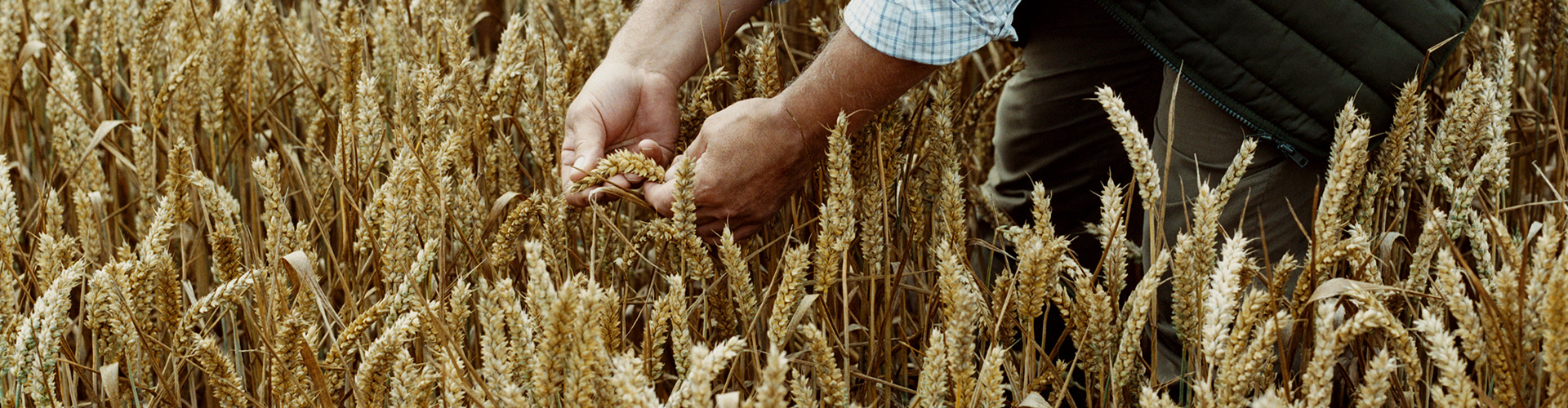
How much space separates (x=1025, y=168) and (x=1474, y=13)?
0.66 metres

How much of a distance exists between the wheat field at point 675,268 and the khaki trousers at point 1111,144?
0.06 m

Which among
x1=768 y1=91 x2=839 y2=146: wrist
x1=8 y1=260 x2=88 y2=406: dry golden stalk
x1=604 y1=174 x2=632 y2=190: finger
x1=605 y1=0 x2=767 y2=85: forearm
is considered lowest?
x1=8 y1=260 x2=88 y2=406: dry golden stalk

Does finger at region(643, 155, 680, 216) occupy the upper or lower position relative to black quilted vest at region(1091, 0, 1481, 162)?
lower

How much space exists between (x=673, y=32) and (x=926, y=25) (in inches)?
15.4

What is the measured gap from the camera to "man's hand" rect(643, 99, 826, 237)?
1061 mm

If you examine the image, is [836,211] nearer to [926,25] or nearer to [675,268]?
[926,25]

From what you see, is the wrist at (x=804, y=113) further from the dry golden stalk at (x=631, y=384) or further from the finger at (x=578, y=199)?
the dry golden stalk at (x=631, y=384)

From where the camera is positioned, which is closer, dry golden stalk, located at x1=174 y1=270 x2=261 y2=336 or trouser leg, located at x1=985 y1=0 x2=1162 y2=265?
dry golden stalk, located at x1=174 y1=270 x2=261 y2=336

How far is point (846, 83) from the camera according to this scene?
1052 millimetres

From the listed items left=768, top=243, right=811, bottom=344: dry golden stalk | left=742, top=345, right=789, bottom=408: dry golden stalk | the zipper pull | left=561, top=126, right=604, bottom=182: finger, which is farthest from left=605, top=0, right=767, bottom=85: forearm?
left=742, top=345, right=789, bottom=408: dry golden stalk

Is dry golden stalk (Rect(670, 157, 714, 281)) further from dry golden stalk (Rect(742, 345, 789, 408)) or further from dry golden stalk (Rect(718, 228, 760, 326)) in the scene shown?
dry golden stalk (Rect(742, 345, 789, 408))

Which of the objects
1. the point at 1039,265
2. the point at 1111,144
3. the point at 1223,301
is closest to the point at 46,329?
the point at 1039,265

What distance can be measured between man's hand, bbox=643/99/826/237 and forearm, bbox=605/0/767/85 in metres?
0.22

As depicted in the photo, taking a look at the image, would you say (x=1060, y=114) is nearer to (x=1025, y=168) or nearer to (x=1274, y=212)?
(x=1025, y=168)
